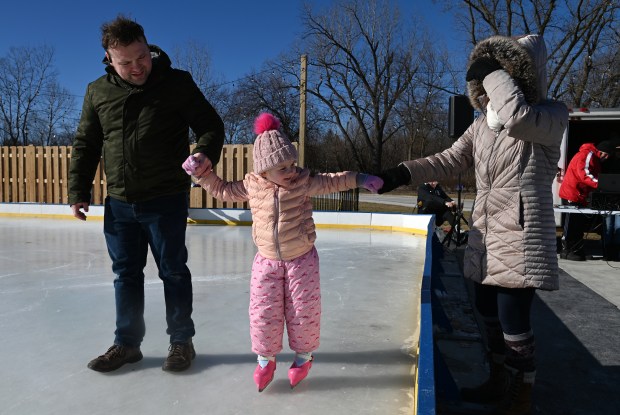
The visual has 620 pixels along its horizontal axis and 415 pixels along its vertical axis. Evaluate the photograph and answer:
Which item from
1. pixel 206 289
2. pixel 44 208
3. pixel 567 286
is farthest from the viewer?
pixel 44 208

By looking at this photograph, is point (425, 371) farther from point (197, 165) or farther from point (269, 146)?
point (197, 165)

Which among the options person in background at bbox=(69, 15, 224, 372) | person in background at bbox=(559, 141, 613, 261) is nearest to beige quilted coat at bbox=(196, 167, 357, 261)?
person in background at bbox=(69, 15, 224, 372)

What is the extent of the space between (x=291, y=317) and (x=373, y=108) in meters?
26.7

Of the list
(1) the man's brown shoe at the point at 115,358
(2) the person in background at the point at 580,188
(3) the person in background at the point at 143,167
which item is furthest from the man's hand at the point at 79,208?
(2) the person in background at the point at 580,188

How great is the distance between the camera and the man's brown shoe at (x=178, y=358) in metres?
1.98

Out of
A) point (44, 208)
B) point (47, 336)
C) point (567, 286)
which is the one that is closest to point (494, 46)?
point (47, 336)

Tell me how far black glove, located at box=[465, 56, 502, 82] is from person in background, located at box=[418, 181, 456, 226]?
5480 mm

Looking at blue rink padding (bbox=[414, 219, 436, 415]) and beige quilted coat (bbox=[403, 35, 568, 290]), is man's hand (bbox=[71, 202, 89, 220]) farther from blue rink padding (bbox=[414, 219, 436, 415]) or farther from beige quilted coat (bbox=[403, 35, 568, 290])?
beige quilted coat (bbox=[403, 35, 568, 290])

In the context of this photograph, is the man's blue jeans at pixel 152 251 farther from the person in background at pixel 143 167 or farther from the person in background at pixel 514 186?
the person in background at pixel 514 186

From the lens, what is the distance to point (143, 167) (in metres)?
1.98

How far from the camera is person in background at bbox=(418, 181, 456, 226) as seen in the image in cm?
729

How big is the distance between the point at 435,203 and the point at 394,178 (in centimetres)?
565

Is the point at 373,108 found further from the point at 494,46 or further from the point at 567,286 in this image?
the point at 494,46

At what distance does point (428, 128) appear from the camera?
27125 millimetres
